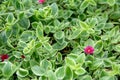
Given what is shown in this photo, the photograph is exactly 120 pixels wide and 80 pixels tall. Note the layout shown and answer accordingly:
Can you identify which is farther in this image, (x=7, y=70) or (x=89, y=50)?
(x=89, y=50)

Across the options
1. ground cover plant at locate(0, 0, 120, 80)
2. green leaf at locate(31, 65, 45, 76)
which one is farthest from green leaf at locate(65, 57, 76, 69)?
green leaf at locate(31, 65, 45, 76)

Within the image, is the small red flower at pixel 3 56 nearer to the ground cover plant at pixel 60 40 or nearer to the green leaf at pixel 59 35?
the ground cover plant at pixel 60 40

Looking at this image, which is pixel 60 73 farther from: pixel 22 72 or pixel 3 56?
pixel 3 56

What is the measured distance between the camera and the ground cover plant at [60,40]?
1674mm

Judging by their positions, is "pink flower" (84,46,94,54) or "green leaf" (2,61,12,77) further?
"pink flower" (84,46,94,54)

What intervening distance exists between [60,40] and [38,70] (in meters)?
0.28

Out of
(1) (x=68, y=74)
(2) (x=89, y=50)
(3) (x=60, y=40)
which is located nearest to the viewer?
(1) (x=68, y=74)

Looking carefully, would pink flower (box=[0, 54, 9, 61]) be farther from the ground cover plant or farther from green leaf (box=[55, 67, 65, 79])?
green leaf (box=[55, 67, 65, 79])

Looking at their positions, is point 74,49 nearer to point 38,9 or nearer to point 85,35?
point 85,35

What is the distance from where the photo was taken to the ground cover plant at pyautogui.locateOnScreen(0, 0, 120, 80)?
1674 millimetres

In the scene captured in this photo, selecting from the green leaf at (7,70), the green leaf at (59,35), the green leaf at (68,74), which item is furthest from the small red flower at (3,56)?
the green leaf at (68,74)

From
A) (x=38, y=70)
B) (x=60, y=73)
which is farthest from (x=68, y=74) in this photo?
(x=38, y=70)

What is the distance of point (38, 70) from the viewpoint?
5.50ft

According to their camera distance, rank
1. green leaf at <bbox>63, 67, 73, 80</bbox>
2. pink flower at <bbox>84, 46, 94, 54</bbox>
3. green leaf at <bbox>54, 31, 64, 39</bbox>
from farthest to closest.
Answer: green leaf at <bbox>54, 31, 64, 39</bbox>
pink flower at <bbox>84, 46, 94, 54</bbox>
green leaf at <bbox>63, 67, 73, 80</bbox>
